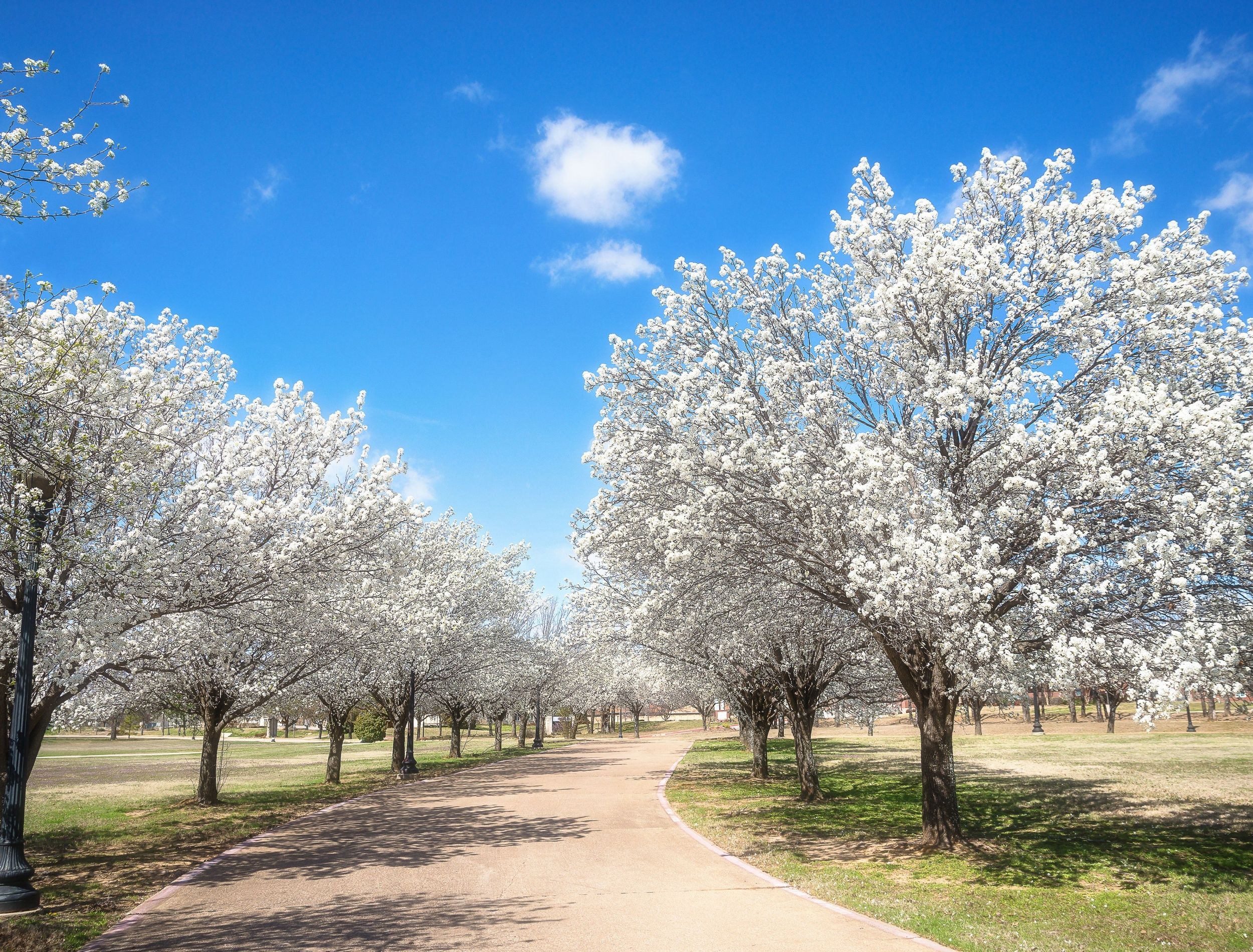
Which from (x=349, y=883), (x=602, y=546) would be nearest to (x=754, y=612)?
(x=602, y=546)

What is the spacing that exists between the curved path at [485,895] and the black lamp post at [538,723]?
1259 inches

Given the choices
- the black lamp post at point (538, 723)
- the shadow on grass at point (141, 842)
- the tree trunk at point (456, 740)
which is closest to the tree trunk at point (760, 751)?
the shadow on grass at point (141, 842)

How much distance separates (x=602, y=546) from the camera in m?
13.9

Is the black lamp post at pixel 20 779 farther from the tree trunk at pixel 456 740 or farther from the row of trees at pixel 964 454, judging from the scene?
the tree trunk at pixel 456 740

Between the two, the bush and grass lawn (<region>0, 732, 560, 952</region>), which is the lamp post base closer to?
grass lawn (<region>0, 732, 560, 952</region>)

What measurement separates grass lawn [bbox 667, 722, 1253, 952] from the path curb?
17cm

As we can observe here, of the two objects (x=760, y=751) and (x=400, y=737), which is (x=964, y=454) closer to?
(x=760, y=751)

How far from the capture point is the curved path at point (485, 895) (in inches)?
305

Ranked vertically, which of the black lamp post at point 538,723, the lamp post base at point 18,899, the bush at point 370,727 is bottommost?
the bush at point 370,727

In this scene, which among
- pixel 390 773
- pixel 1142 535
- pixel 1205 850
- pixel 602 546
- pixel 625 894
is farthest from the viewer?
pixel 390 773

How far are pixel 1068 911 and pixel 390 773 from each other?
2606 cm

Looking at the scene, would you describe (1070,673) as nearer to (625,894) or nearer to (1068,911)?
(1068,911)

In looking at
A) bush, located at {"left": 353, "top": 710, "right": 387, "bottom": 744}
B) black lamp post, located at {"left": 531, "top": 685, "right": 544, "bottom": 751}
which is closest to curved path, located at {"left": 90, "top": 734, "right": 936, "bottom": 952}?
black lamp post, located at {"left": 531, "top": 685, "right": 544, "bottom": 751}

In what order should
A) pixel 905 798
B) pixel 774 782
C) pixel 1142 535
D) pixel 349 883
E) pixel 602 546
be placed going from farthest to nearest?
pixel 774 782
pixel 905 798
pixel 602 546
pixel 349 883
pixel 1142 535
